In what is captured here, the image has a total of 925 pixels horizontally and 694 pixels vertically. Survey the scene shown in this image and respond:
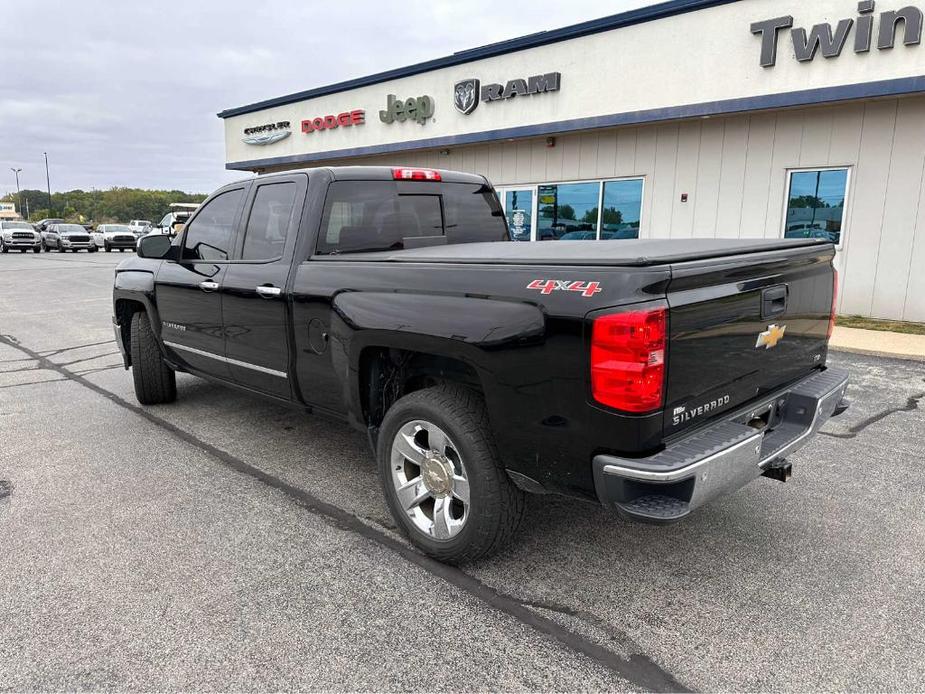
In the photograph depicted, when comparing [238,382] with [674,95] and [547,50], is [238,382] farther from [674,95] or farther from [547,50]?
[547,50]

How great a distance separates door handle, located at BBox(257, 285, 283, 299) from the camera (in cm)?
388

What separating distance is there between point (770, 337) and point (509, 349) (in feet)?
4.13

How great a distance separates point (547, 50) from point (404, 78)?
452 cm

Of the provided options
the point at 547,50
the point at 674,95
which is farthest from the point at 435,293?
the point at 547,50

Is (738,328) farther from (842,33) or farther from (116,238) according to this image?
(116,238)

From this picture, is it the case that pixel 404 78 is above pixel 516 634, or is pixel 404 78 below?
above

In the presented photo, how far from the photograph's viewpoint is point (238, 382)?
14.8 feet

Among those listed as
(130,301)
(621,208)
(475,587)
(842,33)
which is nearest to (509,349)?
(475,587)

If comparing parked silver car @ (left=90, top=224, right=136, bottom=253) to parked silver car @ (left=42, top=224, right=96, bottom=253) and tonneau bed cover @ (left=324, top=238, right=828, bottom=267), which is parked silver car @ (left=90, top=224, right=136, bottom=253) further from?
tonneau bed cover @ (left=324, top=238, right=828, bottom=267)

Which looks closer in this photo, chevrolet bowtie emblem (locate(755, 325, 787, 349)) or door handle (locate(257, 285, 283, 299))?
chevrolet bowtie emblem (locate(755, 325, 787, 349))

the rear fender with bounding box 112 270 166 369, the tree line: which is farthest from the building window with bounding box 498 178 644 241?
the tree line

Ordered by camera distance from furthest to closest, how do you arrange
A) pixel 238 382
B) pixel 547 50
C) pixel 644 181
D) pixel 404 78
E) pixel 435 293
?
pixel 404 78 → pixel 547 50 → pixel 644 181 → pixel 238 382 → pixel 435 293

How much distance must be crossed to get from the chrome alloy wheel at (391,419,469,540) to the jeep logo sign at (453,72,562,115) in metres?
11.5

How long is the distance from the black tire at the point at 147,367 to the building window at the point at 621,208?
30.8 feet
